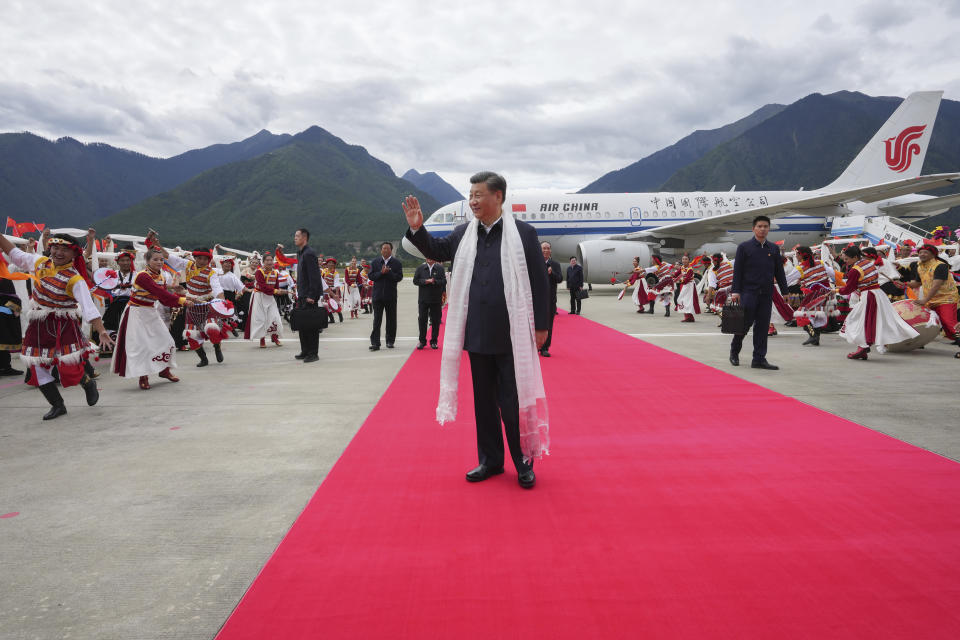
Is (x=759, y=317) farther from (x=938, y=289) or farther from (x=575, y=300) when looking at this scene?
(x=575, y=300)

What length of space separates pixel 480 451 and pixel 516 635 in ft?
4.86

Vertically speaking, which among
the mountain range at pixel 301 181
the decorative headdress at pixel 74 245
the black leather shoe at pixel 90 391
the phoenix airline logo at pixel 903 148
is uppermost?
the mountain range at pixel 301 181

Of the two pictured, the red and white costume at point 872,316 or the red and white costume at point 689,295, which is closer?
the red and white costume at point 872,316

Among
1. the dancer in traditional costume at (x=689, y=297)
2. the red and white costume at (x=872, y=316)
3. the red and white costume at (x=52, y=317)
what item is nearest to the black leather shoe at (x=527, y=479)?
the red and white costume at (x=52, y=317)

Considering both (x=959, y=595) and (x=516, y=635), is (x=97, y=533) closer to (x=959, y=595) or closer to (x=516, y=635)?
(x=516, y=635)

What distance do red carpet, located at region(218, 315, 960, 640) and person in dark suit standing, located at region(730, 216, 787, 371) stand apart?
2561mm

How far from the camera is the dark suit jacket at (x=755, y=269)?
21.5ft

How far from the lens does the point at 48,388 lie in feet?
15.2

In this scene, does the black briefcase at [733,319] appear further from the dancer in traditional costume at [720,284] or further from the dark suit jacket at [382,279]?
the dark suit jacket at [382,279]

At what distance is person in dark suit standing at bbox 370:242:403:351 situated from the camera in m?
8.55

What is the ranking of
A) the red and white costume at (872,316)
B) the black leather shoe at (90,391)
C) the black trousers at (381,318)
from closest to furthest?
the black leather shoe at (90,391) < the red and white costume at (872,316) < the black trousers at (381,318)

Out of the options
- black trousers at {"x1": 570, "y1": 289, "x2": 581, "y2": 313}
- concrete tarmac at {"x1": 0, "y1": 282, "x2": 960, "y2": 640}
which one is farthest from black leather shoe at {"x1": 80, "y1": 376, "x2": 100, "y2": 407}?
black trousers at {"x1": 570, "y1": 289, "x2": 581, "y2": 313}

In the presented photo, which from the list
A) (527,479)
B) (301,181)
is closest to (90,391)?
(527,479)

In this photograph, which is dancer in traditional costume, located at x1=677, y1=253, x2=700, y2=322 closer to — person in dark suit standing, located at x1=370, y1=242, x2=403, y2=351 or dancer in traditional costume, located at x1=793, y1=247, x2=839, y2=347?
dancer in traditional costume, located at x1=793, y1=247, x2=839, y2=347
